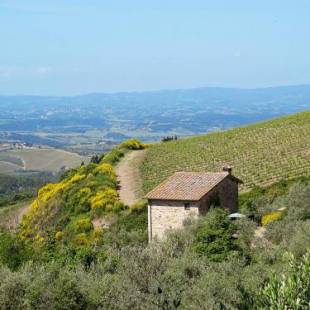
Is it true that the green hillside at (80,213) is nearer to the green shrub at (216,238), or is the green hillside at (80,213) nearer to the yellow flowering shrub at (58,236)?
the yellow flowering shrub at (58,236)

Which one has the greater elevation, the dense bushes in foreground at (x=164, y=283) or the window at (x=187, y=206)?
the dense bushes in foreground at (x=164, y=283)

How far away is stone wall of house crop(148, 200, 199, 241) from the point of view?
32.7 meters

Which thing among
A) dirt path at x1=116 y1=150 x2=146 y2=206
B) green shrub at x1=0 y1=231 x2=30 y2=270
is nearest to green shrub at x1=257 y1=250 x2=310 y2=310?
green shrub at x1=0 y1=231 x2=30 y2=270

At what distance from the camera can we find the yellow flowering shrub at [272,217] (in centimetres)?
2919

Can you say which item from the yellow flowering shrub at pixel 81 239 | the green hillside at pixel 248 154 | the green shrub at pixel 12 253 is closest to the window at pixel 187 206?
the yellow flowering shrub at pixel 81 239

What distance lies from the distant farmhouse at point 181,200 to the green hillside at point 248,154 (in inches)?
378

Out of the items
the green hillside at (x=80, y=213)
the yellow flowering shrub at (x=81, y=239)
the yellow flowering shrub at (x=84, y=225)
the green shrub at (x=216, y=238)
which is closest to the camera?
the green shrub at (x=216, y=238)

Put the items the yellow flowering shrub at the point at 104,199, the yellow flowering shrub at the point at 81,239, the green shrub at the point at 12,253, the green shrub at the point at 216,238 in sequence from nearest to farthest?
the green shrub at the point at 216,238 < the green shrub at the point at 12,253 < the yellow flowering shrub at the point at 81,239 < the yellow flowering shrub at the point at 104,199

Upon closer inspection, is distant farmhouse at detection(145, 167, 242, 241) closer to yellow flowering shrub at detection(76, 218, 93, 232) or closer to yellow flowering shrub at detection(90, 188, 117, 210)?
yellow flowering shrub at detection(76, 218, 93, 232)

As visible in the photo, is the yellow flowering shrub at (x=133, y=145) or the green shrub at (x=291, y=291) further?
the yellow flowering shrub at (x=133, y=145)

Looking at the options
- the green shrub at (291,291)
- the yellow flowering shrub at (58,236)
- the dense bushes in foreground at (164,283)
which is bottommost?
the yellow flowering shrub at (58,236)

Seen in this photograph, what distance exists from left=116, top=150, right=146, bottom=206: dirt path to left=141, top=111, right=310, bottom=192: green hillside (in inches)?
29.5

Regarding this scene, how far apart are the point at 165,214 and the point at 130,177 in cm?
2185

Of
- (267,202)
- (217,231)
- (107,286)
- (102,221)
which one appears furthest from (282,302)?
(102,221)
